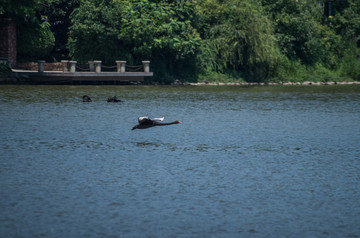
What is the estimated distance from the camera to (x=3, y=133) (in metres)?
17.0

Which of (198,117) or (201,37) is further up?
(201,37)

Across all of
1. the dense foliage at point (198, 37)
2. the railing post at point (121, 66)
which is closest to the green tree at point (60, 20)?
the dense foliage at point (198, 37)

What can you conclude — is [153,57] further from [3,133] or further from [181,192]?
[181,192]

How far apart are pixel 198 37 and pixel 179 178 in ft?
130

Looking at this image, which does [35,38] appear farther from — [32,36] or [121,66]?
[121,66]

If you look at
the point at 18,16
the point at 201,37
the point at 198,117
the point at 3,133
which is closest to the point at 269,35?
the point at 201,37

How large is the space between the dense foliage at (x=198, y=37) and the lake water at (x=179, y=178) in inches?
1083

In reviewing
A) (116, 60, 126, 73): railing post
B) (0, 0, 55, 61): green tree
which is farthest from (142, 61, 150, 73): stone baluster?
(0, 0, 55, 61): green tree

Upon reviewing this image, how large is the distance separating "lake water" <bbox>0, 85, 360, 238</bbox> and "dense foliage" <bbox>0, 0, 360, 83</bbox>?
27519 millimetres

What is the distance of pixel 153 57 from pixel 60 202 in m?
42.8

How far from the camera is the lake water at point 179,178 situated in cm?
797

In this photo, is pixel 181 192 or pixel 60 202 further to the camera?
pixel 181 192

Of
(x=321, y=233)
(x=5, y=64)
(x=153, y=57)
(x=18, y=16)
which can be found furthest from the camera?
(x=153, y=57)

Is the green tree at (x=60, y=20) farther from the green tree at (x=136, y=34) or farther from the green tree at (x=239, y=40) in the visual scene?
the green tree at (x=239, y=40)
